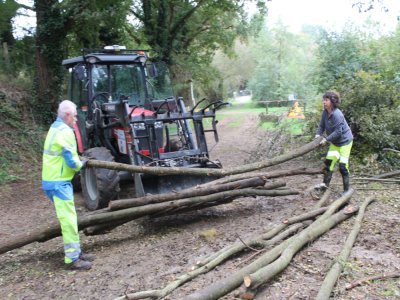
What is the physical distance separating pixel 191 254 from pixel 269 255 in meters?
1.10

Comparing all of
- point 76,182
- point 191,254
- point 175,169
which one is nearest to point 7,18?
point 76,182

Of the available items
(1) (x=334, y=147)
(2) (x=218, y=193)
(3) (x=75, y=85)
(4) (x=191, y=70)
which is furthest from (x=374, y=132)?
(4) (x=191, y=70)

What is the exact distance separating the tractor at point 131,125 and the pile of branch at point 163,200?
0.40m

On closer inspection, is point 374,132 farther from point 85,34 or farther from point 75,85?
point 85,34

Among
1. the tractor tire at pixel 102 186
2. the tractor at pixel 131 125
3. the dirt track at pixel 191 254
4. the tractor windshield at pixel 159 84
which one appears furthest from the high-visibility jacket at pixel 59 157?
the tractor windshield at pixel 159 84

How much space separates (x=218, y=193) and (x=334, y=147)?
230 cm

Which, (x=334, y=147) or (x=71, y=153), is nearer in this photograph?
(x=71, y=153)

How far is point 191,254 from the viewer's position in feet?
16.2

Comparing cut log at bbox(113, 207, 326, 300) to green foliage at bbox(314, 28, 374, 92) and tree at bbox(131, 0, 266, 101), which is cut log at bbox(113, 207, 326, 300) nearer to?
green foliage at bbox(314, 28, 374, 92)

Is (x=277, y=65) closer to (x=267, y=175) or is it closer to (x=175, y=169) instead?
(x=267, y=175)

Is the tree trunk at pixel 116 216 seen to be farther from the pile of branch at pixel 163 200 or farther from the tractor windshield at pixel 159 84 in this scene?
the tractor windshield at pixel 159 84

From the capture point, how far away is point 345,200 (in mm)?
6203

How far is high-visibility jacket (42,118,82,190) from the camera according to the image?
15.5ft

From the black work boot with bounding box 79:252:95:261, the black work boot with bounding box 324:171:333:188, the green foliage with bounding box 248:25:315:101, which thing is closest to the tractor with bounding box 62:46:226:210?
the black work boot with bounding box 79:252:95:261
